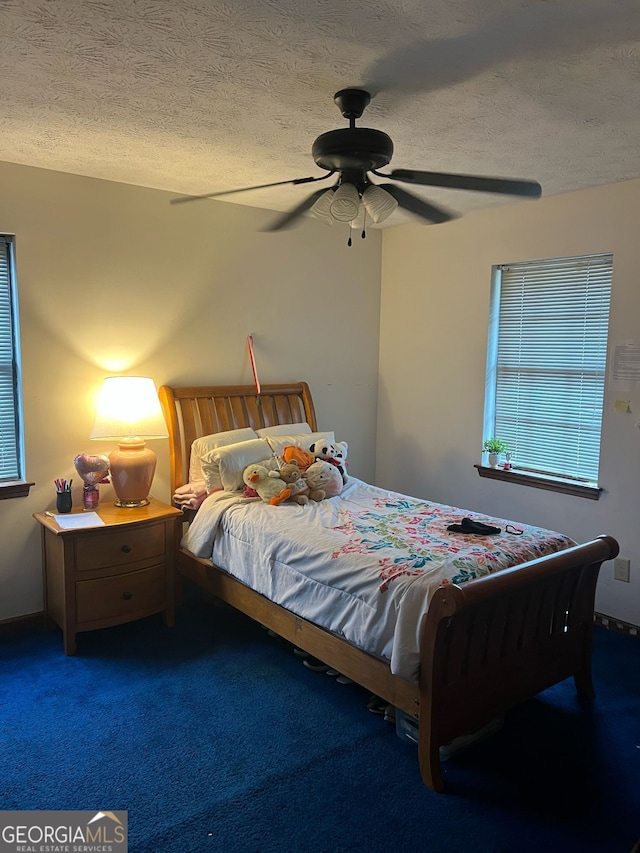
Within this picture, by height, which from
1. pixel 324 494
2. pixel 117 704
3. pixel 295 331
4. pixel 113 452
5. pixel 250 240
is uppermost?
pixel 250 240

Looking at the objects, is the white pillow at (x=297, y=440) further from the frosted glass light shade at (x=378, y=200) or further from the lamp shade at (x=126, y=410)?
the frosted glass light shade at (x=378, y=200)

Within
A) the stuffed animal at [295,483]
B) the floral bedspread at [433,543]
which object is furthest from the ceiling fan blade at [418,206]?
the stuffed animal at [295,483]

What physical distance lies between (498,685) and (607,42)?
Result: 2.28m

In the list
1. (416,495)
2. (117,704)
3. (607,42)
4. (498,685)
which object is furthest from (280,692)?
(607,42)

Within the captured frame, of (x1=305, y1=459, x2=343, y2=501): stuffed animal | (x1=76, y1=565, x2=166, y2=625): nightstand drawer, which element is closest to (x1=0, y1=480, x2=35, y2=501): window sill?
(x1=76, y1=565, x2=166, y2=625): nightstand drawer

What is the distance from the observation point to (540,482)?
392 centimetres

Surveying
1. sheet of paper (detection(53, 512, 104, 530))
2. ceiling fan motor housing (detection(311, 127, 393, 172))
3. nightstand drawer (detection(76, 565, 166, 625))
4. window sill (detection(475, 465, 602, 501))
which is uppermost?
ceiling fan motor housing (detection(311, 127, 393, 172))

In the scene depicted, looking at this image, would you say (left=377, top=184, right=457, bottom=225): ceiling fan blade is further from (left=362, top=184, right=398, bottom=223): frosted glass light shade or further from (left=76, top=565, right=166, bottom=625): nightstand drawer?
(left=76, top=565, right=166, bottom=625): nightstand drawer

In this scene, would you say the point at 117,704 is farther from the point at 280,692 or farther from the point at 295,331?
the point at 295,331

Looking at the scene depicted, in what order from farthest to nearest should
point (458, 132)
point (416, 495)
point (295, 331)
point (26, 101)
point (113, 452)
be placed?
point (416, 495) < point (295, 331) < point (113, 452) < point (458, 132) < point (26, 101)

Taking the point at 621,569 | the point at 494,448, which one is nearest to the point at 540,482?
the point at 494,448

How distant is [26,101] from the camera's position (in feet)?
7.90

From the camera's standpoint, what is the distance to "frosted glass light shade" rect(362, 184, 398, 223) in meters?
2.25

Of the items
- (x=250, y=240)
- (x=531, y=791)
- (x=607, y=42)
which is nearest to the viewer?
(x=607, y=42)
